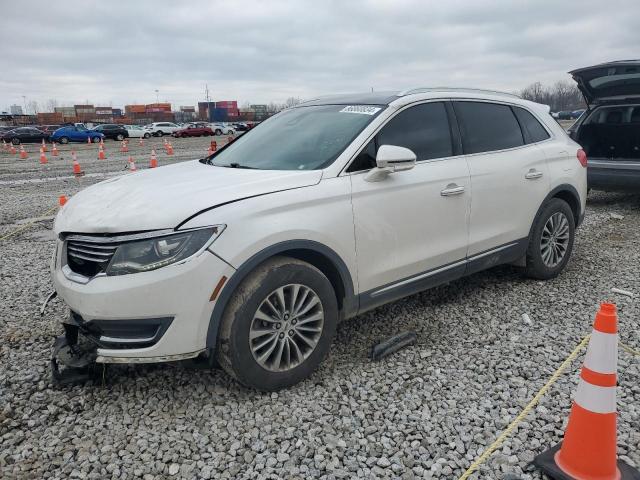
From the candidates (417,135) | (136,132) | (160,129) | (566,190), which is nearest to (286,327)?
(417,135)

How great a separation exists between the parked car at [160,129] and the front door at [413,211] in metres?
45.4

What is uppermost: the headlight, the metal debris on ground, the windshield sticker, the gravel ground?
the windshield sticker

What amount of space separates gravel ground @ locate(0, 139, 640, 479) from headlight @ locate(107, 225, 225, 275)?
722 mm

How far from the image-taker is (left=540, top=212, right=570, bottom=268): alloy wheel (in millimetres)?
4891

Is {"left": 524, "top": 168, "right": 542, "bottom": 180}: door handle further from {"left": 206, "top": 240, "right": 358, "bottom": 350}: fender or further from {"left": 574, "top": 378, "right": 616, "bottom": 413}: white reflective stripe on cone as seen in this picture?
{"left": 574, "top": 378, "right": 616, "bottom": 413}: white reflective stripe on cone

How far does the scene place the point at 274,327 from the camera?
3.02 m

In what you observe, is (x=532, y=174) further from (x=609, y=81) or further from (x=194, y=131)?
(x=194, y=131)

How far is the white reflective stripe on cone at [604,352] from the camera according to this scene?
2.22 meters

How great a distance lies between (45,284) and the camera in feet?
16.8

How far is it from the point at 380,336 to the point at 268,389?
1.17m

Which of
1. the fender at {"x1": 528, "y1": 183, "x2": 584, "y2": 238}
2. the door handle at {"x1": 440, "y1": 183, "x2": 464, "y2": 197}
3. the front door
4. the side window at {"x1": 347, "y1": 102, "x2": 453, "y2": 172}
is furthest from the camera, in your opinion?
the fender at {"x1": 528, "y1": 183, "x2": 584, "y2": 238}

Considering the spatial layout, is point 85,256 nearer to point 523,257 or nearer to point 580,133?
point 523,257

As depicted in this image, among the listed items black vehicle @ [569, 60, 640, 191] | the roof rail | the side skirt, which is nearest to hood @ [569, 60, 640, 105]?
black vehicle @ [569, 60, 640, 191]

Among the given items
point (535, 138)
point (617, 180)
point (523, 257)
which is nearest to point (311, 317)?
point (523, 257)
